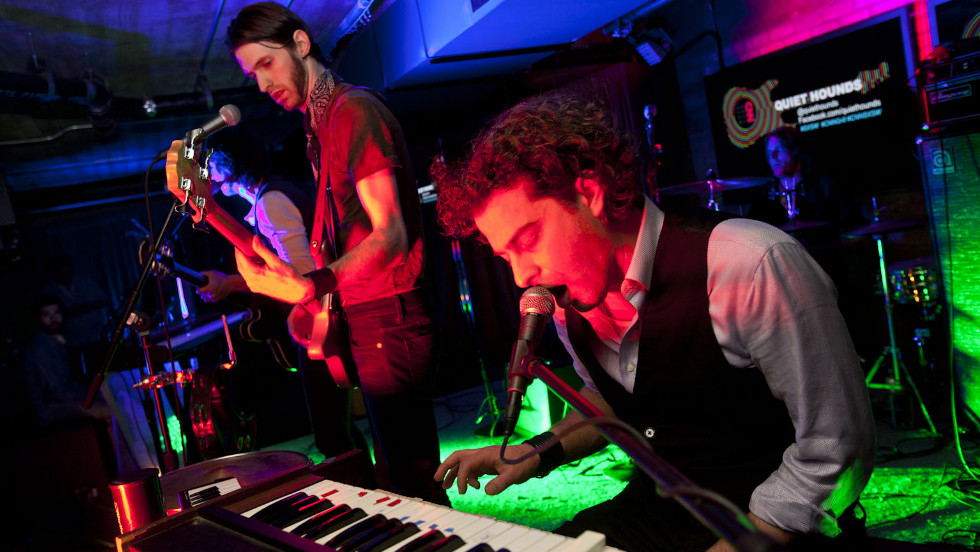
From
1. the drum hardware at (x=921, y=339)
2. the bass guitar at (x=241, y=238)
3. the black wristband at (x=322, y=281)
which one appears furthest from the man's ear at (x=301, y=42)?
the drum hardware at (x=921, y=339)

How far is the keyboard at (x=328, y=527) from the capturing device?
42.9 inches

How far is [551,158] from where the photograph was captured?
1.48 metres

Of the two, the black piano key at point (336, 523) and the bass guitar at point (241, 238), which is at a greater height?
the bass guitar at point (241, 238)

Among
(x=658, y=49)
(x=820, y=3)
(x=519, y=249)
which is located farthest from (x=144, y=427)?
(x=820, y=3)

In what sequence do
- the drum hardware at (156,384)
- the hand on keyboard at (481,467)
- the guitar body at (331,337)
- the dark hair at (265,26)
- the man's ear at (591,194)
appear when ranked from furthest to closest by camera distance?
the drum hardware at (156,384), the guitar body at (331,337), the dark hair at (265,26), the man's ear at (591,194), the hand on keyboard at (481,467)

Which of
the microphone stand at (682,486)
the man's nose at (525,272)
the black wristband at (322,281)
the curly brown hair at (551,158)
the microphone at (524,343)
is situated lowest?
the microphone stand at (682,486)

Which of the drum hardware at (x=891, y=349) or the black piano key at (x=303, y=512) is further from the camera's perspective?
the drum hardware at (x=891, y=349)

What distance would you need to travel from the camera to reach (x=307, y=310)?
8.61ft

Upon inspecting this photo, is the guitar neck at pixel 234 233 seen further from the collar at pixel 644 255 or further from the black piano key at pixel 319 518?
the collar at pixel 644 255

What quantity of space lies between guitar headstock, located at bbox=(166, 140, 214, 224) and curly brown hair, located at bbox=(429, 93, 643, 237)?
2.89 feet

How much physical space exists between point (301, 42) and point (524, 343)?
6.13 ft

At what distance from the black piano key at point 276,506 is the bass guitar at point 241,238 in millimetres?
918

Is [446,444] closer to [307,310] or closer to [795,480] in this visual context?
[307,310]

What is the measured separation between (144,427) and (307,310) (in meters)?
3.17
